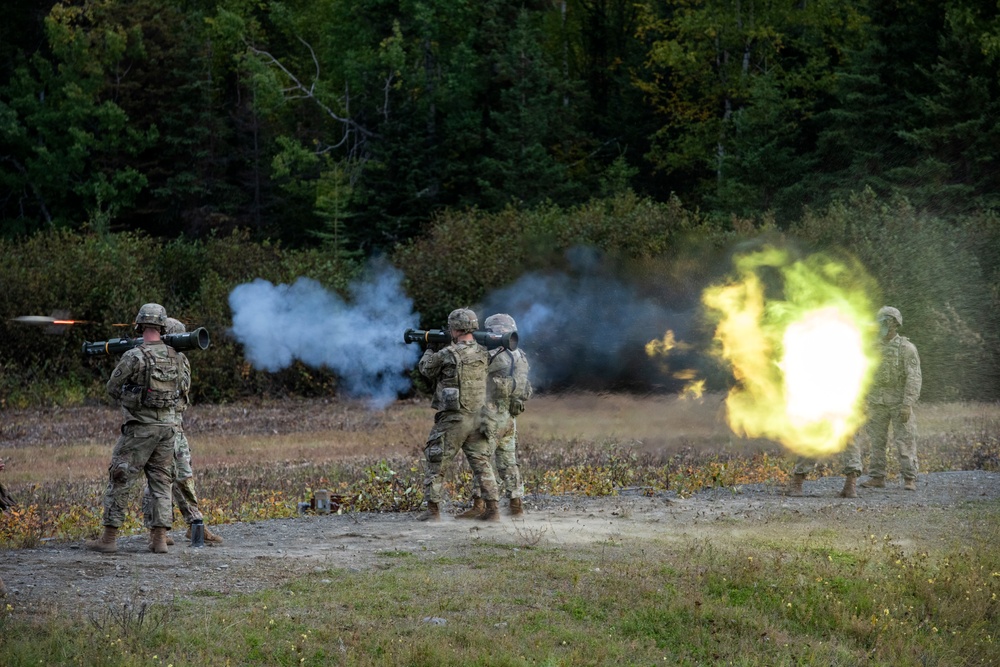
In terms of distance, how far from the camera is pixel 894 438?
1697cm

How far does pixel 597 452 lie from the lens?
2045 cm

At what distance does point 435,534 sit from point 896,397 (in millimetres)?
6837

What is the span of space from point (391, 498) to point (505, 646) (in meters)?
6.15

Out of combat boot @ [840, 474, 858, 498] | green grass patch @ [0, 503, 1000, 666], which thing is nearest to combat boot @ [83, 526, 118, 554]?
green grass patch @ [0, 503, 1000, 666]

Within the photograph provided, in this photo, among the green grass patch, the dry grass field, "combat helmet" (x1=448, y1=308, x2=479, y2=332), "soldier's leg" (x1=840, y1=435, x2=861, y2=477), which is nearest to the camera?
the green grass patch

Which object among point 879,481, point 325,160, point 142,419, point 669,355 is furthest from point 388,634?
point 325,160

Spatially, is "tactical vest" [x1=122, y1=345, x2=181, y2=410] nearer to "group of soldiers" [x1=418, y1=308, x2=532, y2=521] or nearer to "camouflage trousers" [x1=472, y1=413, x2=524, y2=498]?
"group of soldiers" [x1=418, y1=308, x2=532, y2=521]

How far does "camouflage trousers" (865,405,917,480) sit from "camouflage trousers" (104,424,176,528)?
9258mm

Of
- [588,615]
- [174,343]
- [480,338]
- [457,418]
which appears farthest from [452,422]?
[588,615]

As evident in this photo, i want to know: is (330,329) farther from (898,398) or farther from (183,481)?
(183,481)

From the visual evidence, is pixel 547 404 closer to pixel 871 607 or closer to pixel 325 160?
pixel 871 607

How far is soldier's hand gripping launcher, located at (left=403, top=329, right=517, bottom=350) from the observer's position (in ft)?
48.3

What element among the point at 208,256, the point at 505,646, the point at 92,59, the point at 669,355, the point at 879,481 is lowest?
the point at 505,646

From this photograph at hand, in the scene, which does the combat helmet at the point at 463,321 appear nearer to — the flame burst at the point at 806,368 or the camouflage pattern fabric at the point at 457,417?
the camouflage pattern fabric at the point at 457,417
